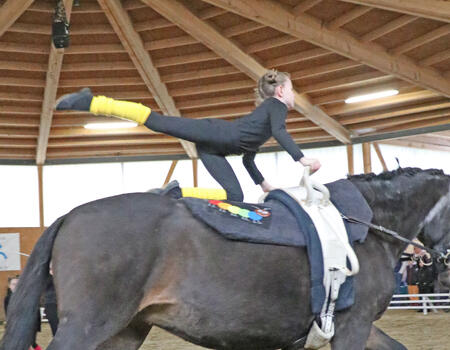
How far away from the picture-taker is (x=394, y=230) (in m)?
4.09

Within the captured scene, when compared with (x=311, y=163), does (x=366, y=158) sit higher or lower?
higher

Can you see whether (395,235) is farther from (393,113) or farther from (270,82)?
(393,113)

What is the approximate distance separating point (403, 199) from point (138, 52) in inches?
368

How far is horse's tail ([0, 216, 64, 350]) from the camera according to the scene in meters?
3.18

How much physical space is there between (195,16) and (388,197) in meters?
8.22

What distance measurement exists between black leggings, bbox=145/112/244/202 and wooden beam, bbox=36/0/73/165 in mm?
7871

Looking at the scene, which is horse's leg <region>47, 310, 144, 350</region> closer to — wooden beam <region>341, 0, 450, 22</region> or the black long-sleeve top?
the black long-sleeve top

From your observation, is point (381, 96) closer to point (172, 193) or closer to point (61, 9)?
point (61, 9)

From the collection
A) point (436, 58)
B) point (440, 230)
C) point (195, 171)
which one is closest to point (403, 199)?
point (440, 230)

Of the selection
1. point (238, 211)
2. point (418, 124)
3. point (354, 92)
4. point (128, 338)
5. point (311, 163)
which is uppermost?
point (354, 92)

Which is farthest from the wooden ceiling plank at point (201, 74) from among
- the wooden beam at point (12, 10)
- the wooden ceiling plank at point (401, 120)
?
the wooden ceiling plank at point (401, 120)

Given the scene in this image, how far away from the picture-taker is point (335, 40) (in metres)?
11.5

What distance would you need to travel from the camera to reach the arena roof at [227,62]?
11211 mm

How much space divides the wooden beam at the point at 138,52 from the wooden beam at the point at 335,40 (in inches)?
73.0
